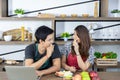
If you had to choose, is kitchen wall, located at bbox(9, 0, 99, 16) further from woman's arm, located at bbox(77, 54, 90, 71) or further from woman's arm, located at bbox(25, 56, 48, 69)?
woman's arm, located at bbox(25, 56, 48, 69)

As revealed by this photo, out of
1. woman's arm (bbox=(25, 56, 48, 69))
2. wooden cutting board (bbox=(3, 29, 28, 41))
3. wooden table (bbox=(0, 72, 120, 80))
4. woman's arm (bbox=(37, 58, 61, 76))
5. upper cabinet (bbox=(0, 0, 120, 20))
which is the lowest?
wooden table (bbox=(0, 72, 120, 80))

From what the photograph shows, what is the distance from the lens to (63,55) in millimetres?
3184

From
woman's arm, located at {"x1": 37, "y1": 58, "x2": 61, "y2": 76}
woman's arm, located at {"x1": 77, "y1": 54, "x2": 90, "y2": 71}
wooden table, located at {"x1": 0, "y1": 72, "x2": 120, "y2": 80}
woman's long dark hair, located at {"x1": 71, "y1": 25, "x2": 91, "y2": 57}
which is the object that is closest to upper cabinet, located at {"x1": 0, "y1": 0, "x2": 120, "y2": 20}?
woman's long dark hair, located at {"x1": 71, "y1": 25, "x2": 91, "y2": 57}

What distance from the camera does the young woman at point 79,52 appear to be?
10.0 feet

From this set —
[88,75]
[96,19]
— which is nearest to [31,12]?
[96,19]

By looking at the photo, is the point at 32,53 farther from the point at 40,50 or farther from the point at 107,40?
the point at 107,40

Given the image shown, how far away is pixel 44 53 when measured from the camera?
2.90m

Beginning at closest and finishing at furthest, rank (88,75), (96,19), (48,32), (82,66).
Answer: (88,75)
(48,32)
(82,66)
(96,19)

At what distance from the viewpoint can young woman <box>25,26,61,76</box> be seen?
2.74 metres

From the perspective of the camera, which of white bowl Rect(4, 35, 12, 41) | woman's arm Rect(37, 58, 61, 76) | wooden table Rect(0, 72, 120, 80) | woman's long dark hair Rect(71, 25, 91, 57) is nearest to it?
wooden table Rect(0, 72, 120, 80)

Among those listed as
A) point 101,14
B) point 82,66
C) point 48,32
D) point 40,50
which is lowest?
point 82,66

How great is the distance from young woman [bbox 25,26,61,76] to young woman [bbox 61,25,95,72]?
188 mm

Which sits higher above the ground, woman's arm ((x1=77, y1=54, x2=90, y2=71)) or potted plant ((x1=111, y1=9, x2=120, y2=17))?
potted plant ((x1=111, y1=9, x2=120, y2=17))

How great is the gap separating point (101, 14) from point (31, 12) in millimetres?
1179
